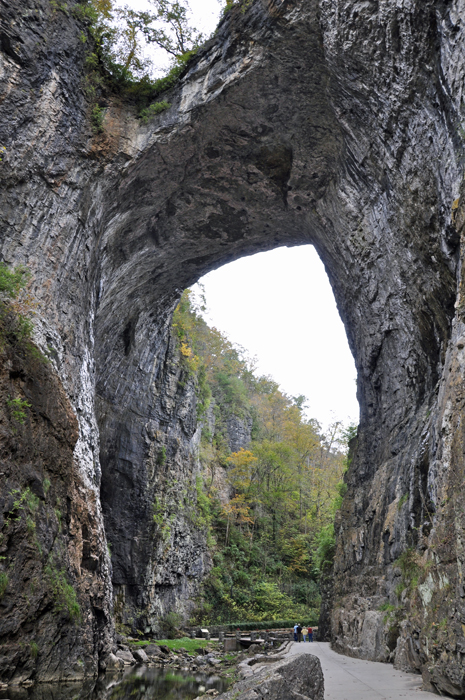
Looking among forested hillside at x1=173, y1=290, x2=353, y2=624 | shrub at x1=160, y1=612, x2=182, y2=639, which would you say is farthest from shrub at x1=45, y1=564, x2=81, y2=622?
forested hillside at x1=173, y1=290, x2=353, y2=624

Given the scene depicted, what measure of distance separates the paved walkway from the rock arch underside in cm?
35

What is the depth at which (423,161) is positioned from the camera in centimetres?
892

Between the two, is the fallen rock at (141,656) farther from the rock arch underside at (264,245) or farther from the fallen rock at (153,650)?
the rock arch underside at (264,245)

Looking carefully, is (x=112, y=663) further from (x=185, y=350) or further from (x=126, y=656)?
(x=185, y=350)

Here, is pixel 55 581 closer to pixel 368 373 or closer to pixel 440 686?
pixel 440 686

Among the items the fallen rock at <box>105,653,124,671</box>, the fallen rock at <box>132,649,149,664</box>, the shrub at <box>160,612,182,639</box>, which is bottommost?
the shrub at <box>160,612,182,639</box>

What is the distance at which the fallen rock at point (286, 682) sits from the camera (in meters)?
4.07

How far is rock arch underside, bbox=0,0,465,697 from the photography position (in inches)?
289

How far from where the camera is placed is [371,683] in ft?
19.2

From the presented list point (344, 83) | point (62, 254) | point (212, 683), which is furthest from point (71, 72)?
point (212, 683)

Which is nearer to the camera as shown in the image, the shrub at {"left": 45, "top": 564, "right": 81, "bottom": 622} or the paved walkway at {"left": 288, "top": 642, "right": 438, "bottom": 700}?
the paved walkway at {"left": 288, "top": 642, "right": 438, "bottom": 700}

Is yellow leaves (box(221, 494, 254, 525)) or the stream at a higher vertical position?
yellow leaves (box(221, 494, 254, 525))

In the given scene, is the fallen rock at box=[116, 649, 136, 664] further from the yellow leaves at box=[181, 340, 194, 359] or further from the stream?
the yellow leaves at box=[181, 340, 194, 359]

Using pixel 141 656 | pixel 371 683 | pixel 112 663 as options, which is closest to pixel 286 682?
pixel 371 683
